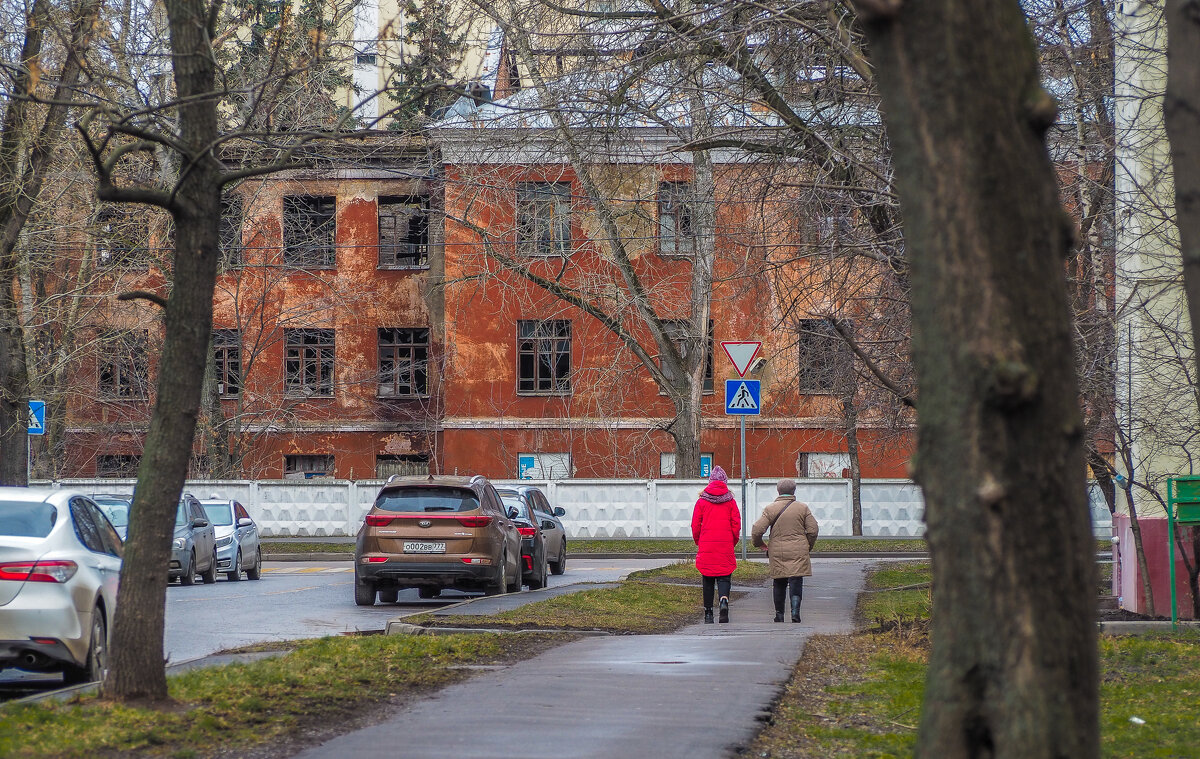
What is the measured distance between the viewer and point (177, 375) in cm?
833

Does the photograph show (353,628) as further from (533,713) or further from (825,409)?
(825,409)

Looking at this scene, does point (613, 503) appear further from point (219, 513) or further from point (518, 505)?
point (518, 505)

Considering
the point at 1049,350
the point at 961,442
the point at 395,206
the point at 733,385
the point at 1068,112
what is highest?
the point at 395,206

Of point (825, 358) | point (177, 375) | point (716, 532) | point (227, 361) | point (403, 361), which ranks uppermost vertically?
point (403, 361)

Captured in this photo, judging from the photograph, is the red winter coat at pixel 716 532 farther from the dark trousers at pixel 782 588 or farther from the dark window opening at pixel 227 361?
the dark window opening at pixel 227 361

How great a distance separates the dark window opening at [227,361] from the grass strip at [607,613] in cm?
2669

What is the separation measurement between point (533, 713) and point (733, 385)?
48.2ft

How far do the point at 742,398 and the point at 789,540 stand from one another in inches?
263

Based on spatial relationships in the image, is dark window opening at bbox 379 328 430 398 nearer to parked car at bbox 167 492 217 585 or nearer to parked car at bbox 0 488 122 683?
parked car at bbox 167 492 217 585

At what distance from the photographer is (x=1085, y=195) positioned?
14320mm

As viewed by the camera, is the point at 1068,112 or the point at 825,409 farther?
the point at 825,409

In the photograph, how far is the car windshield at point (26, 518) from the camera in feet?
34.3

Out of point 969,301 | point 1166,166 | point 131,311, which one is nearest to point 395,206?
point 131,311

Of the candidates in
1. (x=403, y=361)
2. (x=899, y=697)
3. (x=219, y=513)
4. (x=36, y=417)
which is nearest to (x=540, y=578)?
(x=219, y=513)
